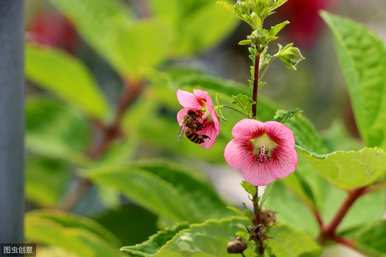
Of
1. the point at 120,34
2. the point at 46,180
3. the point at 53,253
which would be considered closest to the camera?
the point at 53,253

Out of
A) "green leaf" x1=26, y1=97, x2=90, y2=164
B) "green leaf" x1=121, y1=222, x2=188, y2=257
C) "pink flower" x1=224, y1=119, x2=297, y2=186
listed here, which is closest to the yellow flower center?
"pink flower" x1=224, y1=119, x2=297, y2=186

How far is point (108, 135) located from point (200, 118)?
81 cm

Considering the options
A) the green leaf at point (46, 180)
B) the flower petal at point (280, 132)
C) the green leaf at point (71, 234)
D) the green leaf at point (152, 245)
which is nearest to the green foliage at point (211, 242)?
the green leaf at point (152, 245)

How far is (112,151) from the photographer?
147 cm

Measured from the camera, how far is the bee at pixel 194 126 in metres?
0.72

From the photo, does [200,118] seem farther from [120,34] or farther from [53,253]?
[120,34]

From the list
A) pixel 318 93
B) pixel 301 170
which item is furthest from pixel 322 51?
pixel 301 170

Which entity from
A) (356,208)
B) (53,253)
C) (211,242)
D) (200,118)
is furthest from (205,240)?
(53,253)

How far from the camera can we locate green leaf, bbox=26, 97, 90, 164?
60.3 inches

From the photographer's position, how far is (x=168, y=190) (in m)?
0.97

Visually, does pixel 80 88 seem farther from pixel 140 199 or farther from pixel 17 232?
pixel 17 232

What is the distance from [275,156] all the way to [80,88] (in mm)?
809

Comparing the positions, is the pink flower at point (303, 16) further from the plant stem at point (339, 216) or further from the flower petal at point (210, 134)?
the flower petal at point (210, 134)

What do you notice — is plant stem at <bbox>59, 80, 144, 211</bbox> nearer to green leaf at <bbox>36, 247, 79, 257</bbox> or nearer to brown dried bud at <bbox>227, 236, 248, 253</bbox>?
green leaf at <bbox>36, 247, 79, 257</bbox>
